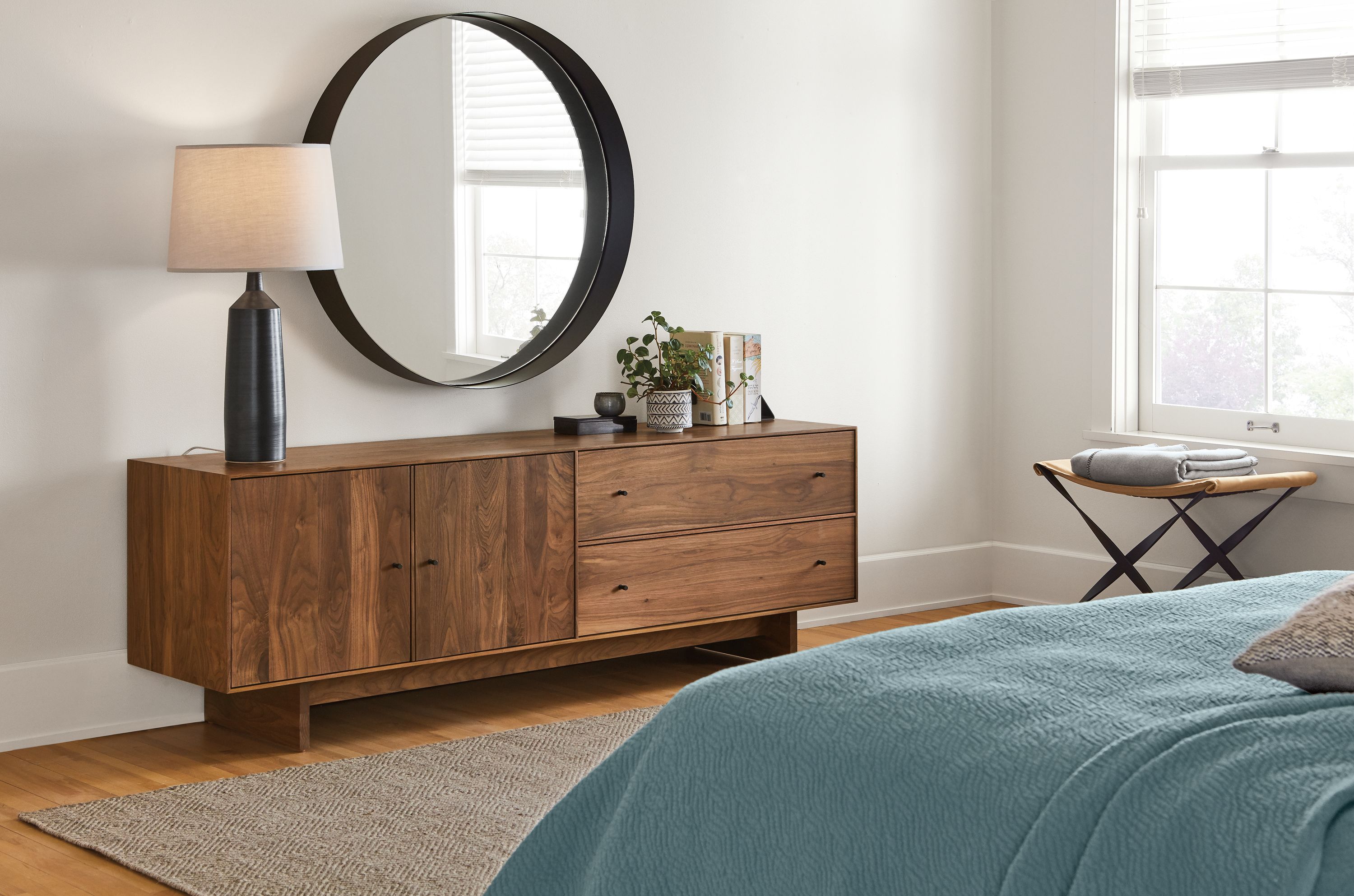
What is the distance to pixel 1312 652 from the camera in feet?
4.94

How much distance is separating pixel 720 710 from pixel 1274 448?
3.04 metres

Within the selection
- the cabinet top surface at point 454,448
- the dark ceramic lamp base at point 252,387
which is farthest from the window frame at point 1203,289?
the dark ceramic lamp base at point 252,387

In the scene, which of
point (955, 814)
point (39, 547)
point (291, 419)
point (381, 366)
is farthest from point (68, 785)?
point (955, 814)

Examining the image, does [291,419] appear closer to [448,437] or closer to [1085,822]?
[448,437]

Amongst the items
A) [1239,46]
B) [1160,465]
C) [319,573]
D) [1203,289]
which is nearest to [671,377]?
[319,573]

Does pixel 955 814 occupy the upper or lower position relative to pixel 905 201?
lower

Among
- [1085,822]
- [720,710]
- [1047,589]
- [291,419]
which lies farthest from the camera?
[1047,589]

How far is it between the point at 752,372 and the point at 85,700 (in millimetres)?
1921

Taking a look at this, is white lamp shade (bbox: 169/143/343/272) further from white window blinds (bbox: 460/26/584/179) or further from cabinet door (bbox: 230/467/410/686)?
white window blinds (bbox: 460/26/584/179)

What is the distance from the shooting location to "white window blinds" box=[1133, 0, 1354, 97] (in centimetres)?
409

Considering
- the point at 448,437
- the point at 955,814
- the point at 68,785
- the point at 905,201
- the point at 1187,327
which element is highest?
the point at 905,201

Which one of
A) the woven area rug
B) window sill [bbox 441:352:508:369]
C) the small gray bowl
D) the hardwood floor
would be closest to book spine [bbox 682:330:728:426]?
the small gray bowl

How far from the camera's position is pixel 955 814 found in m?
1.43

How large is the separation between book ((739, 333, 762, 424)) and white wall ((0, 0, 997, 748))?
10.8 inches
